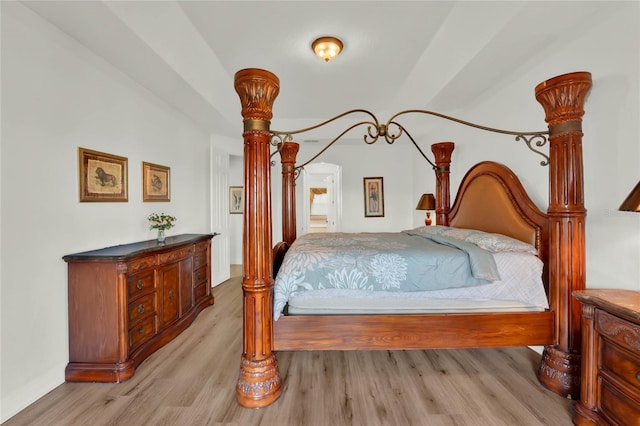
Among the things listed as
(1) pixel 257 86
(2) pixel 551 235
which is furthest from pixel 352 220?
(1) pixel 257 86

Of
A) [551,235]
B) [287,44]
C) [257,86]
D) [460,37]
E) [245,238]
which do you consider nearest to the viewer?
[257,86]

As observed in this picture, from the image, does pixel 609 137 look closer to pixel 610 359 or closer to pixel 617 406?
pixel 610 359

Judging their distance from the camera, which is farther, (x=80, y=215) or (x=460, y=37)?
(x=460, y=37)

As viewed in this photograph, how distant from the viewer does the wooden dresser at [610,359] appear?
1344 mm

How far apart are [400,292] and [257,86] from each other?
1615 mm

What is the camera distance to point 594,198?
6.48 ft

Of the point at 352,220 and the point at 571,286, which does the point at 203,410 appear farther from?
the point at 352,220

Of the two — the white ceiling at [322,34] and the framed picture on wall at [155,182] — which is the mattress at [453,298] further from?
the framed picture on wall at [155,182]

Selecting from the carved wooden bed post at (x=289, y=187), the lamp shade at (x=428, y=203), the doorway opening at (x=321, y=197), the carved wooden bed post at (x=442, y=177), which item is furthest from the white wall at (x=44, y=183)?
the lamp shade at (x=428, y=203)

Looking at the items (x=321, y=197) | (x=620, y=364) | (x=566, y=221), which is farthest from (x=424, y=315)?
(x=321, y=197)

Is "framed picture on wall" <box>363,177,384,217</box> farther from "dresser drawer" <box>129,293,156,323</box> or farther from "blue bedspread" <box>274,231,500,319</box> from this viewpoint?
"dresser drawer" <box>129,293,156,323</box>

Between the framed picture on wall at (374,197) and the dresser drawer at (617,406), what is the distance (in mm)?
4311

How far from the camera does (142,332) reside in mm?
Answer: 2457

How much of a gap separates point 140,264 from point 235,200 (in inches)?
159
